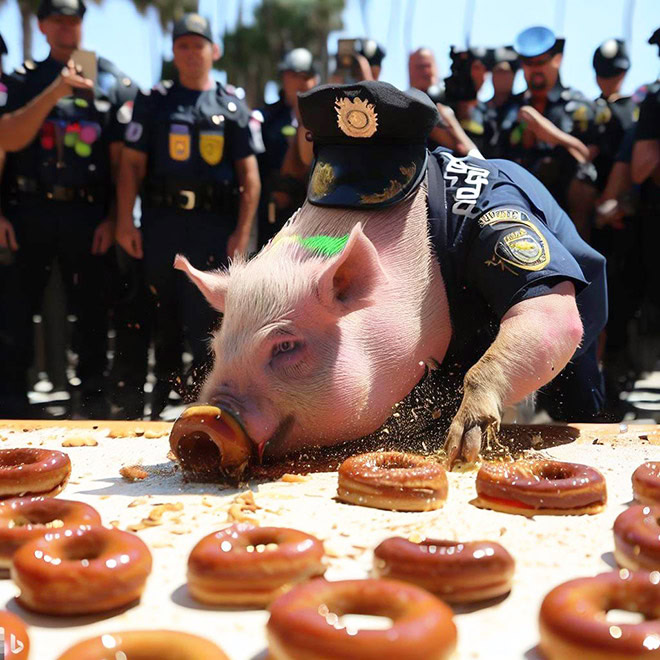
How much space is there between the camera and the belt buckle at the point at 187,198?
5.84 metres

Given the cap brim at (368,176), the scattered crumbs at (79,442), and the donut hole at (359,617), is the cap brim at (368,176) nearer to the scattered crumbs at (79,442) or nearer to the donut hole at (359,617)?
the scattered crumbs at (79,442)

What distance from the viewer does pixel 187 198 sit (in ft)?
19.2

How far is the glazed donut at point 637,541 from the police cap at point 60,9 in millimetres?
5001

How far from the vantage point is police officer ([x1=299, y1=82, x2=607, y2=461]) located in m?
3.35

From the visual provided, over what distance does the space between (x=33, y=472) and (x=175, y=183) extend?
320cm

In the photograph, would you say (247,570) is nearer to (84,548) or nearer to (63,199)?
(84,548)

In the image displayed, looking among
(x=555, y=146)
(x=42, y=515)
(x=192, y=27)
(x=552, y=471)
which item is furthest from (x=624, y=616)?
(x=192, y=27)

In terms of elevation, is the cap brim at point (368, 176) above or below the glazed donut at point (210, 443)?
above

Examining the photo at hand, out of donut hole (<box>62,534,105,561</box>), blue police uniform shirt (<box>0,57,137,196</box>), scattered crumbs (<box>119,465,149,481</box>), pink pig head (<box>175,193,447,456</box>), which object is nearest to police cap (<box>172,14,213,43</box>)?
blue police uniform shirt (<box>0,57,137,196</box>)

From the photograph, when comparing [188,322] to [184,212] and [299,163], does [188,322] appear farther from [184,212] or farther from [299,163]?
[299,163]

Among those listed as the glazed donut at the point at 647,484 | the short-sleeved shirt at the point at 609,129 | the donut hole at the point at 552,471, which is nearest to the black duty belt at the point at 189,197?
the short-sleeved shirt at the point at 609,129

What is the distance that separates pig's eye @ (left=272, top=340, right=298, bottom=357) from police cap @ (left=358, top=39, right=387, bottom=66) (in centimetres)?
397

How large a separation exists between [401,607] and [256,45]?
3428 cm

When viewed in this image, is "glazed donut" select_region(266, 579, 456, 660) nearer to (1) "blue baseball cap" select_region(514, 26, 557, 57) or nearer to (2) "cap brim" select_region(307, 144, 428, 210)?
(2) "cap brim" select_region(307, 144, 428, 210)
